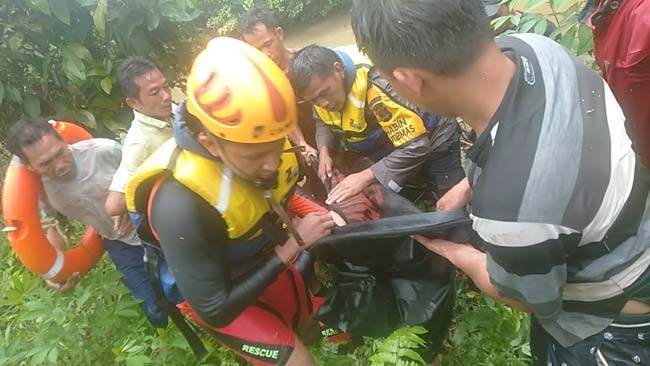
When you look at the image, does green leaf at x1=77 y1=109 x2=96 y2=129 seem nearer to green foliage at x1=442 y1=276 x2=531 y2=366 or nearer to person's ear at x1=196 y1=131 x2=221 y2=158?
person's ear at x1=196 y1=131 x2=221 y2=158

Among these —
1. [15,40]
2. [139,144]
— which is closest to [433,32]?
[139,144]

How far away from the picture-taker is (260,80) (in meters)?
1.86

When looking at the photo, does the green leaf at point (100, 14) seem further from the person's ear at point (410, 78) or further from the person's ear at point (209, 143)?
the person's ear at point (410, 78)

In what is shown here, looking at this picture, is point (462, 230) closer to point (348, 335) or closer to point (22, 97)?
point (348, 335)

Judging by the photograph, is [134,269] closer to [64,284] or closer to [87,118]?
[64,284]

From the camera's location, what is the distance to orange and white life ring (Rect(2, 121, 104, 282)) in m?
3.10

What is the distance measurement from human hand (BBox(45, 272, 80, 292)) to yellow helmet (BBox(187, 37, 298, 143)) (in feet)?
6.10

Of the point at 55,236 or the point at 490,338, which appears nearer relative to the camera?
the point at 490,338

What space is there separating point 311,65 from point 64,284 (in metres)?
1.85

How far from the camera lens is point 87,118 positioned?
4625 millimetres

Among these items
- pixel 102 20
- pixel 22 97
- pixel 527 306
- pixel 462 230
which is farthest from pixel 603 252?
pixel 22 97

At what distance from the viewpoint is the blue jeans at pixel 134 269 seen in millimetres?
3582

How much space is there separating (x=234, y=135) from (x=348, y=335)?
1361 mm

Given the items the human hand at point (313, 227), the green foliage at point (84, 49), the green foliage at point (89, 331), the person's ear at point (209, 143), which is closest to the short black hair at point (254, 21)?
the green foliage at point (84, 49)
